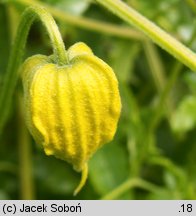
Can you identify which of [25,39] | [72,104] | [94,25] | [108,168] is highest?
[94,25]

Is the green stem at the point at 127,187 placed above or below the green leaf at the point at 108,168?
below

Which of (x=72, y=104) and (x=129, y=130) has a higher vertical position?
(x=129, y=130)

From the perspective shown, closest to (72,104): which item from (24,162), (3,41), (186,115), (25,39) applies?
(25,39)

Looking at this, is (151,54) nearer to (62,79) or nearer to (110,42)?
(110,42)

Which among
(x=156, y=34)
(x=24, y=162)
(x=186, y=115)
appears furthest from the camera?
(x=24, y=162)

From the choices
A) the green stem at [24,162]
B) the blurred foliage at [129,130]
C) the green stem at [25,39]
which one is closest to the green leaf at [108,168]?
the blurred foliage at [129,130]

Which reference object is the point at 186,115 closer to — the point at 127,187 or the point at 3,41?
the point at 127,187

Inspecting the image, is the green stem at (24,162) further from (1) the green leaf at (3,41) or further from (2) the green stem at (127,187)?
(2) the green stem at (127,187)
